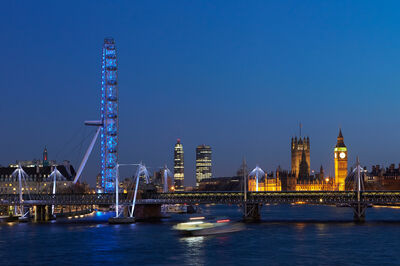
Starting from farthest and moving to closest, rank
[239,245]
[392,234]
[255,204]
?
[255,204] < [392,234] < [239,245]

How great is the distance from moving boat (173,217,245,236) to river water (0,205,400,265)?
169 centimetres

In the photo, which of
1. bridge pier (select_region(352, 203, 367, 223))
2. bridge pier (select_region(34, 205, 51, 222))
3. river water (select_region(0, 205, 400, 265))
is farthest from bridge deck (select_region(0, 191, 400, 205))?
river water (select_region(0, 205, 400, 265))

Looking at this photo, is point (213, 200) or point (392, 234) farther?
point (213, 200)

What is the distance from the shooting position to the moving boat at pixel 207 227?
303 feet

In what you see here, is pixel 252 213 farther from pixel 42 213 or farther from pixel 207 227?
pixel 42 213

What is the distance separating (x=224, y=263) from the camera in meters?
65.2

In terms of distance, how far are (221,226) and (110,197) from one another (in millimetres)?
38176

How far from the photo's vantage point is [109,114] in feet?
477

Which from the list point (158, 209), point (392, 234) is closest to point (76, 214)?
point (158, 209)

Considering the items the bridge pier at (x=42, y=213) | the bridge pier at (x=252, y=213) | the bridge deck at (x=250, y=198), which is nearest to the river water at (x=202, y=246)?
the bridge deck at (x=250, y=198)

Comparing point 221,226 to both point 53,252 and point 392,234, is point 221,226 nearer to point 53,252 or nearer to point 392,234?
point 392,234

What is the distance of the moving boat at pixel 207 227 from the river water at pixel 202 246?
1687 millimetres

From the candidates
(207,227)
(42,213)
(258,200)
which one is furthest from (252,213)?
(42,213)

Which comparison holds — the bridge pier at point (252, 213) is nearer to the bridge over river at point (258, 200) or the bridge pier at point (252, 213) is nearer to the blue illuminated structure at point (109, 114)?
the bridge over river at point (258, 200)
